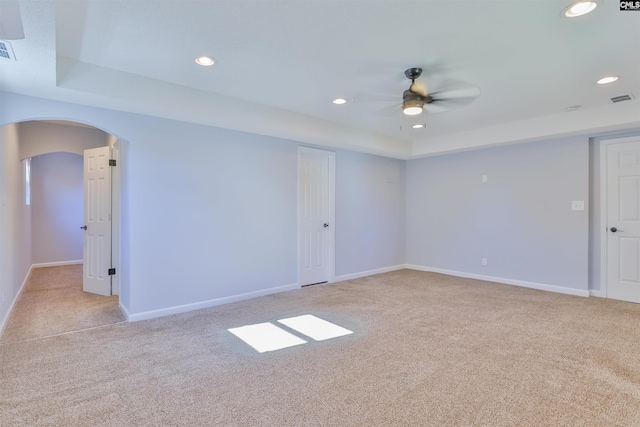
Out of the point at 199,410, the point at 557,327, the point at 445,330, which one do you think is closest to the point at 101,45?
the point at 199,410

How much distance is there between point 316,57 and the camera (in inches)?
110

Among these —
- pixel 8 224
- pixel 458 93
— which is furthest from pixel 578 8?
pixel 8 224

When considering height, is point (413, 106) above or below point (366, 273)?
above

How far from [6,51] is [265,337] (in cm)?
289

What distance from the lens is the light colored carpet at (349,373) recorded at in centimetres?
197

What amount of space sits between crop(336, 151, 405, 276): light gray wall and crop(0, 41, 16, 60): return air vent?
4.10 metres

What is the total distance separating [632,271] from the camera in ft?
14.4

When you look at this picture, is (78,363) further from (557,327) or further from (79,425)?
(557,327)

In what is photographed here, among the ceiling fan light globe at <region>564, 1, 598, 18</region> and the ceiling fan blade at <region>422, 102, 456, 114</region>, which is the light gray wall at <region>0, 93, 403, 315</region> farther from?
the ceiling fan light globe at <region>564, 1, 598, 18</region>

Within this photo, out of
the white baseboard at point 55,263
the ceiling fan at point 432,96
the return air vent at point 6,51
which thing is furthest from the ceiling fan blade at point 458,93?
the white baseboard at point 55,263

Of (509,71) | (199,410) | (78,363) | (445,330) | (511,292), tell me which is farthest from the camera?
(511,292)

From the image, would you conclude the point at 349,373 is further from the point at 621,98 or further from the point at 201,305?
the point at 621,98

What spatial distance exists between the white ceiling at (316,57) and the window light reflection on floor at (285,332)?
2.33 m

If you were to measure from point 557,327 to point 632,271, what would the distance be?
1.98 meters
